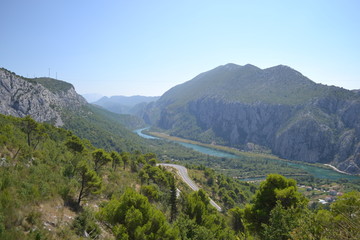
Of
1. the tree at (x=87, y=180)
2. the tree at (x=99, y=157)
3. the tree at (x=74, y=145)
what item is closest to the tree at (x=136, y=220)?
the tree at (x=87, y=180)

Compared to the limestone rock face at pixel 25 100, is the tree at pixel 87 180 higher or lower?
lower

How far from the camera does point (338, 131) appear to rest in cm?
16600

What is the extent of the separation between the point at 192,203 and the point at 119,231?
10494 mm

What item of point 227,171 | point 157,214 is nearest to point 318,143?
point 227,171

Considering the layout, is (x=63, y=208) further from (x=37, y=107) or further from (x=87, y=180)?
(x=37, y=107)

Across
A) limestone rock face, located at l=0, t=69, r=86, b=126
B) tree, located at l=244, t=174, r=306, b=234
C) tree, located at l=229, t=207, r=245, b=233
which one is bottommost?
tree, located at l=229, t=207, r=245, b=233

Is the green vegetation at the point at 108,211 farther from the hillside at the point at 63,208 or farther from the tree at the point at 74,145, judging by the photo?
the tree at the point at 74,145

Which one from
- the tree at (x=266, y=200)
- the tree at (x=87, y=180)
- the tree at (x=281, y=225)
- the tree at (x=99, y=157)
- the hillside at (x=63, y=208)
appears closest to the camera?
the tree at (x=281, y=225)

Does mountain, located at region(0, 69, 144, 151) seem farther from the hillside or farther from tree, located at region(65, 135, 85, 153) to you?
the hillside

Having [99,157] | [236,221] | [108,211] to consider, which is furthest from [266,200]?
[99,157]

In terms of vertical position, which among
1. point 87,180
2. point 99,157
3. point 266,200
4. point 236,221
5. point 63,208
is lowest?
point 236,221

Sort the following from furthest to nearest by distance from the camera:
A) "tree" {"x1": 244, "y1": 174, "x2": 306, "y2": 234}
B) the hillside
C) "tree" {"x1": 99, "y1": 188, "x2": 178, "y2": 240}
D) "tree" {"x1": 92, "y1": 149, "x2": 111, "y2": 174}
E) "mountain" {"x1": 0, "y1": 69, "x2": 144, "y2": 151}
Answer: "mountain" {"x1": 0, "y1": 69, "x2": 144, "y2": 151} < "tree" {"x1": 92, "y1": 149, "x2": 111, "y2": 174} < "tree" {"x1": 244, "y1": 174, "x2": 306, "y2": 234} < "tree" {"x1": 99, "y1": 188, "x2": 178, "y2": 240} < the hillside

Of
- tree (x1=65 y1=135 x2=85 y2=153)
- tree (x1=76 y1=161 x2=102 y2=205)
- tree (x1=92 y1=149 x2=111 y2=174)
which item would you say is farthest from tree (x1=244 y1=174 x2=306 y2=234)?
tree (x1=65 y1=135 x2=85 y2=153)

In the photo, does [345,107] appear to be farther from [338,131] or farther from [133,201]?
[133,201]
